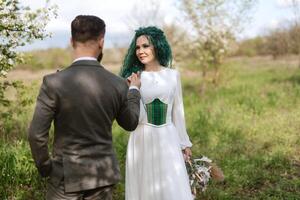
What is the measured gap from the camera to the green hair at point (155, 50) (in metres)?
4.34

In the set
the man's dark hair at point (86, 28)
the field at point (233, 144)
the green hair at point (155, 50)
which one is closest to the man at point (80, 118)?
the man's dark hair at point (86, 28)

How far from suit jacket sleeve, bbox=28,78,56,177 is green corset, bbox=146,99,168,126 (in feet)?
5.22

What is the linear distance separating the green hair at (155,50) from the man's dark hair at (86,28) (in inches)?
61.3

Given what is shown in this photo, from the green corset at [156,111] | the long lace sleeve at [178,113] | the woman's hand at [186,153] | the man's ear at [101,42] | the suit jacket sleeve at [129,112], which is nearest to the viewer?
the man's ear at [101,42]

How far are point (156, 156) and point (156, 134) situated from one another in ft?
0.63

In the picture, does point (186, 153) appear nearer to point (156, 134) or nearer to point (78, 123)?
point (156, 134)

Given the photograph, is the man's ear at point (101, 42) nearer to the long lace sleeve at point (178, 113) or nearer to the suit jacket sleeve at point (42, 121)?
the suit jacket sleeve at point (42, 121)

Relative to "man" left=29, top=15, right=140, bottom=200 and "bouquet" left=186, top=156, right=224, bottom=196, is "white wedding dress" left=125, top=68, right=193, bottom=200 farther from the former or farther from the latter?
"man" left=29, top=15, right=140, bottom=200

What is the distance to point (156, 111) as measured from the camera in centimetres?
424

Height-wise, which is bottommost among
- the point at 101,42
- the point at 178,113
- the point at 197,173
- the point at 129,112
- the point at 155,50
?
the point at 197,173

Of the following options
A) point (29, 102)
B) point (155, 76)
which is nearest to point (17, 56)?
point (29, 102)

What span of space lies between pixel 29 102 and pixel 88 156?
418 cm

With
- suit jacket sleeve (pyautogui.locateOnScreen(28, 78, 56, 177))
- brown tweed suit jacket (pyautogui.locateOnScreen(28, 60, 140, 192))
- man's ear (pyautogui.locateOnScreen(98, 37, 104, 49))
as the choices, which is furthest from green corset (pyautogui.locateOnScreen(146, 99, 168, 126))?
suit jacket sleeve (pyautogui.locateOnScreen(28, 78, 56, 177))

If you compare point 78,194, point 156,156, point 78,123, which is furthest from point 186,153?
point 78,123
